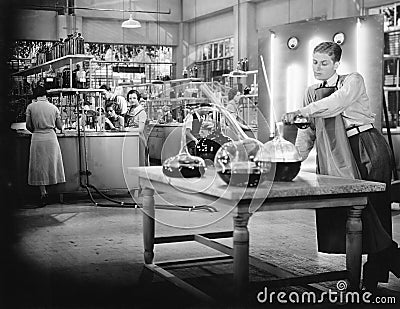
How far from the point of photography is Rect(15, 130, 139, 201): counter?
233cm

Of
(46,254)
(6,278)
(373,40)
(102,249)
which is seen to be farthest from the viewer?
(373,40)

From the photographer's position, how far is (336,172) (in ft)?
8.51

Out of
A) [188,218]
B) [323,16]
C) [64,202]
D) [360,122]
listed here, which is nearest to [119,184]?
[188,218]

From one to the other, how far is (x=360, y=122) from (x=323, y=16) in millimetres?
2467

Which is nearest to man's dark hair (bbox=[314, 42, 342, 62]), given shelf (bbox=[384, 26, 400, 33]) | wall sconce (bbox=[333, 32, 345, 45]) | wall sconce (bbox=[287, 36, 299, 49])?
wall sconce (bbox=[287, 36, 299, 49])

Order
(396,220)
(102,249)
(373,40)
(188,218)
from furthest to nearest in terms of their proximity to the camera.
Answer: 1. (373,40)
2. (396,220)
3. (188,218)
4. (102,249)

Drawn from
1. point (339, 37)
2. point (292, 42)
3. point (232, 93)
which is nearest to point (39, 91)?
point (232, 93)

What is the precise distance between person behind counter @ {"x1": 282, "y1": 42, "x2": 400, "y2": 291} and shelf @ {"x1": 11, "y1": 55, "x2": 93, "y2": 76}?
85 cm

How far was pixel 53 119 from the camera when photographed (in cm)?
273

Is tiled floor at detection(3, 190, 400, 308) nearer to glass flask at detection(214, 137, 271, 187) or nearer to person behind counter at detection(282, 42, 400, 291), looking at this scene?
person behind counter at detection(282, 42, 400, 291)

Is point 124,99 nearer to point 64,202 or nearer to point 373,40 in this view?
point 64,202

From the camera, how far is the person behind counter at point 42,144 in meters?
2.29

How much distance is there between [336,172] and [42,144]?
107cm

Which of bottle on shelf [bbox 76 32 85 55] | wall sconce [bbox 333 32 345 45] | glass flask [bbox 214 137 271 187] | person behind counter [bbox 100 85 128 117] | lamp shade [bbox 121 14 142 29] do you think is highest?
wall sconce [bbox 333 32 345 45]
